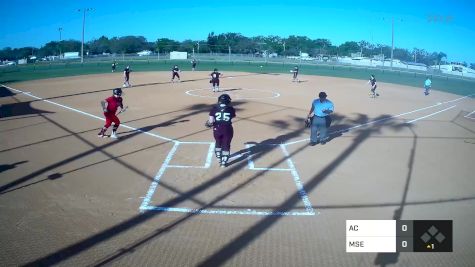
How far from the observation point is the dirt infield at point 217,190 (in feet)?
17.2

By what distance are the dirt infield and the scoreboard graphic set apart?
0.33m

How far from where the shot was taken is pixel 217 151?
903cm

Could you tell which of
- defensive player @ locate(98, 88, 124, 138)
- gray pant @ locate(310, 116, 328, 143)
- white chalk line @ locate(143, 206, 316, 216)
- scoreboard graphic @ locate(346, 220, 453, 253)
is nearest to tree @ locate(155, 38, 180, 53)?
defensive player @ locate(98, 88, 124, 138)

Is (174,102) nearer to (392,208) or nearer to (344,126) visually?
(344,126)

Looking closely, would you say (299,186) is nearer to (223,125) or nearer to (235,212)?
(235,212)

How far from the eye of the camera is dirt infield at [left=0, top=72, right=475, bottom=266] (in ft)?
17.2

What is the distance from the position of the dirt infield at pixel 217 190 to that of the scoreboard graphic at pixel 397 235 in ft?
1.09

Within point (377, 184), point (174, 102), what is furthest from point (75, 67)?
point (377, 184)

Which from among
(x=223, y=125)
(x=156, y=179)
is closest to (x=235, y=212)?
(x=156, y=179)

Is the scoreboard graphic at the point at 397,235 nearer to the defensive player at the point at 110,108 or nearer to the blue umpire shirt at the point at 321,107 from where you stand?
the blue umpire shirt at the point at 321,107

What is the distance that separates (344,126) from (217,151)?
737 centimetres

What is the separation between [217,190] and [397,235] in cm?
394

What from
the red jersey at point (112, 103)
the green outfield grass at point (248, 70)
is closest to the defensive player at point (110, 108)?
the red jersey at point (112, 103)

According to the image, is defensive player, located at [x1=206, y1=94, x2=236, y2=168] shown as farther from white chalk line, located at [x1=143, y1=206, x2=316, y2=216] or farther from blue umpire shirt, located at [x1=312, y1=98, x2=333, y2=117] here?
blue umpire shirt, located at [x1=312, y1=98, x2=333, y2=117]
